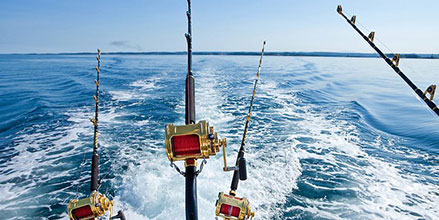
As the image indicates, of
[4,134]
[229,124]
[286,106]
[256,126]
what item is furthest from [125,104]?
[286,106]

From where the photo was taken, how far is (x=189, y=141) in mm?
1684

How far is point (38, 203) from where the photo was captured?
16.1ft

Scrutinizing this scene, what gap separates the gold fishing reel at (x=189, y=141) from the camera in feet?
5.38

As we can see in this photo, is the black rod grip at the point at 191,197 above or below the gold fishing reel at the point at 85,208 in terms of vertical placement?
above

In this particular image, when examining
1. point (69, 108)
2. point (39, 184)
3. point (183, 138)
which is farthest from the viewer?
point (69, 108)

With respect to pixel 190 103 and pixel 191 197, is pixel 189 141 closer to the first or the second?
pixel 191 197

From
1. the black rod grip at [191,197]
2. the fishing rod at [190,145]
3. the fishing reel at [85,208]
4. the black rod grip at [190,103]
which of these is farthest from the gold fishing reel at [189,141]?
the fishing reel at [85,208]

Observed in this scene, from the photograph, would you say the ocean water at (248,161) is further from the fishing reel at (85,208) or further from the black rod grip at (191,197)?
the black rod grip at (191,197)

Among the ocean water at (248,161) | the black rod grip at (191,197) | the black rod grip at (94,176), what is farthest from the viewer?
the ocean water at (248,161)

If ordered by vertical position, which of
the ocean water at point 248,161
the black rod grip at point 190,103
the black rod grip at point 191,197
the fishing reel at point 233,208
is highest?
the black rod grip at point 190,103

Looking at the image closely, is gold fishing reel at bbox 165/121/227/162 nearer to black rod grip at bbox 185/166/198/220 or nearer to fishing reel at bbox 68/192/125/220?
black rod grip at bbox 185/166/198/220

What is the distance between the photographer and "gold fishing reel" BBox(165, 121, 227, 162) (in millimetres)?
1640

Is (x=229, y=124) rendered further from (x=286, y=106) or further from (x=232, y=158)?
(x=286, y=106)

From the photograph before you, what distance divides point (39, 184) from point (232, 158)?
5.02 metres
